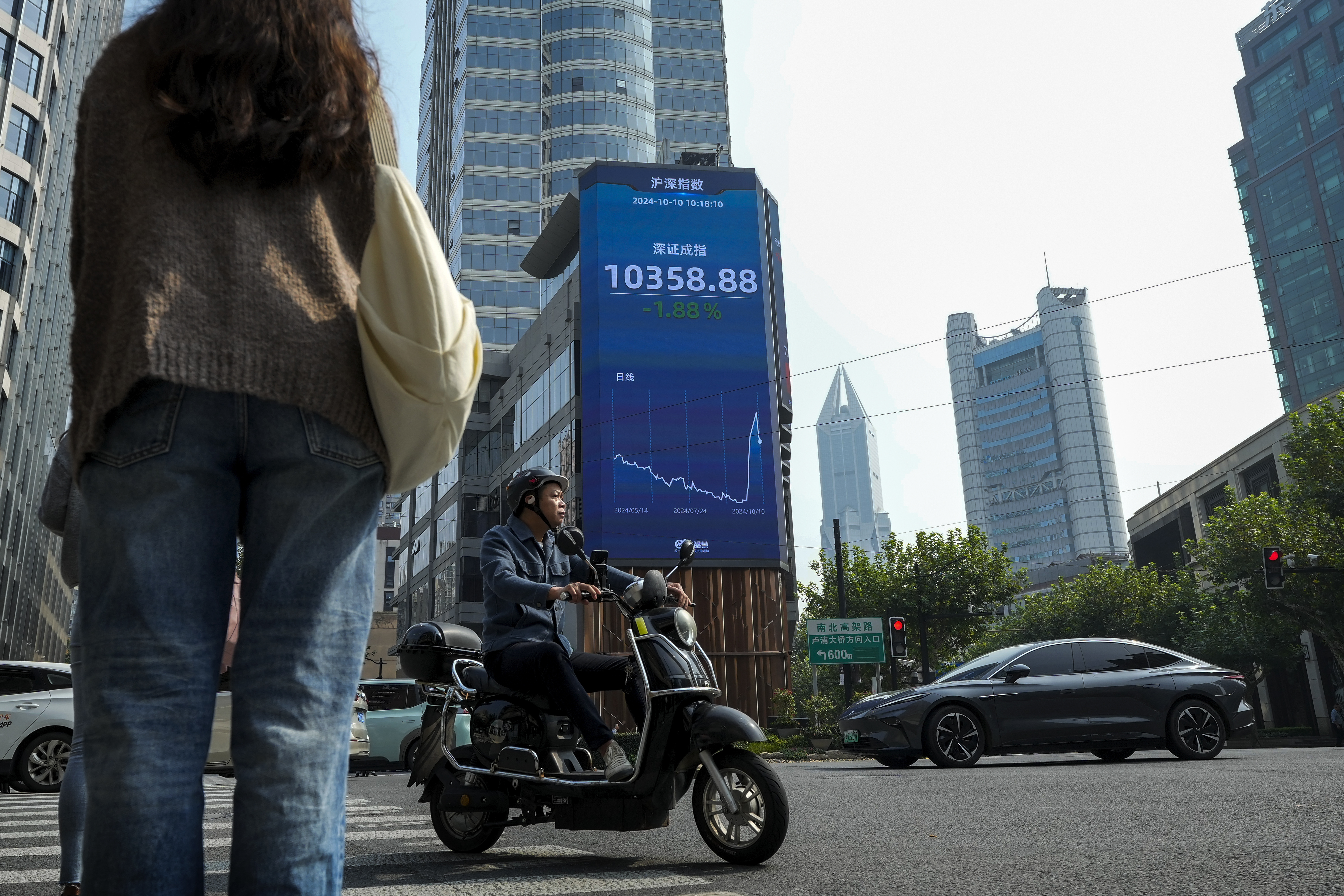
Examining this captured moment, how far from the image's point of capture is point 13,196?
3809 centimetres

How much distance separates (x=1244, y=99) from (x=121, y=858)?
150m

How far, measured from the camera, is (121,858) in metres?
1.39

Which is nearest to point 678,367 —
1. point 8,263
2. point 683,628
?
point 8,263

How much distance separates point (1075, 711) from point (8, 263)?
129 feet

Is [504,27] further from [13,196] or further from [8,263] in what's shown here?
[8,263]

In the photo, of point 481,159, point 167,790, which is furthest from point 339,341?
point 481,159

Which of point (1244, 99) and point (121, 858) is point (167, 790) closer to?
point (121, 858)

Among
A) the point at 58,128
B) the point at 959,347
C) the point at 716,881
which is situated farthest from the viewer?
the point at 959,347

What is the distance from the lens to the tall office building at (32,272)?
3831 cm

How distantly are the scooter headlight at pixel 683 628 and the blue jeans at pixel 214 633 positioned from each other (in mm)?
3056

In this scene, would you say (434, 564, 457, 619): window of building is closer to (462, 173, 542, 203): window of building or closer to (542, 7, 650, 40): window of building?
(462, 173, 542, 203): window of building

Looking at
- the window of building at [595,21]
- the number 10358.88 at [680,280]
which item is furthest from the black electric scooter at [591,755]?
the window of building at [595,21]

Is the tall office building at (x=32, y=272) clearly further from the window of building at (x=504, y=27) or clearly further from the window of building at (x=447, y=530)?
the window of building at (x=504, y=27)

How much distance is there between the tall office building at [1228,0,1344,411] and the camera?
111 metres
